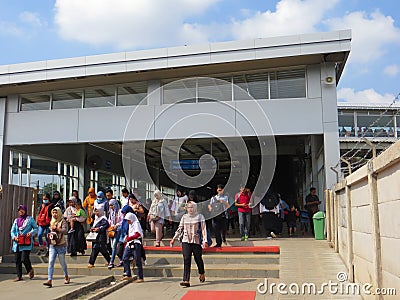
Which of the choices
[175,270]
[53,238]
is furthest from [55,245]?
[175,270]

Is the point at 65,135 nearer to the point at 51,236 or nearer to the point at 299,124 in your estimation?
the point at 51,236

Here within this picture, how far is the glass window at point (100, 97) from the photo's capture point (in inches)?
562

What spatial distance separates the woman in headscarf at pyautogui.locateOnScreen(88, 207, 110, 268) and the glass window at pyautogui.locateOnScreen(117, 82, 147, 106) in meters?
5.41

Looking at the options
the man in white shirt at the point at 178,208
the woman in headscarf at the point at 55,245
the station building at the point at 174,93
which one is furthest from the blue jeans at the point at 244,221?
the woman in headscarf at the point at 55,245

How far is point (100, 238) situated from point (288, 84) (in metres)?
7.18

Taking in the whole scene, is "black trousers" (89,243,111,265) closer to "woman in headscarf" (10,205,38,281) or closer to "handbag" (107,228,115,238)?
"handbag" (107,228,115,238)

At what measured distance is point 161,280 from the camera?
8.81 metres

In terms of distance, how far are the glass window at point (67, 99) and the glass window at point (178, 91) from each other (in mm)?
3088

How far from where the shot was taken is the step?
8797 millimetres

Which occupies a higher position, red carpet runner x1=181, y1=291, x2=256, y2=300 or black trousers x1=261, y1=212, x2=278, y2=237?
black trousers x1=261, y1=212, x2=278, y2=237

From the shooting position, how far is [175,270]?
917 centimetres

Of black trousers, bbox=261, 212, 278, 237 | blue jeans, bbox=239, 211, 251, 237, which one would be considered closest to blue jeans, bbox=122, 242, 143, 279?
blue jeans, bbox=239, 211, 251, 237

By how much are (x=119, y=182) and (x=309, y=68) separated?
14.5 m

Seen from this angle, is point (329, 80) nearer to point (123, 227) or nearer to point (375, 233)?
point (123, 227)
